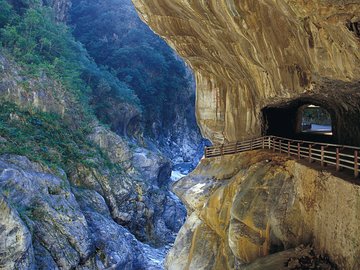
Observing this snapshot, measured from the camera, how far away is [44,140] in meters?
27.0

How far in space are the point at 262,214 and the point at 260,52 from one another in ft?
19.7

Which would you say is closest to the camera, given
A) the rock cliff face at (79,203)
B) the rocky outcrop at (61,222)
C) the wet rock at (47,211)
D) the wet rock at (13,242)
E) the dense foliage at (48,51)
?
the wet rock at (13,242)

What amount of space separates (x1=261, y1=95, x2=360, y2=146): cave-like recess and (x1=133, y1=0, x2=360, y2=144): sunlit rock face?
0.36 feet

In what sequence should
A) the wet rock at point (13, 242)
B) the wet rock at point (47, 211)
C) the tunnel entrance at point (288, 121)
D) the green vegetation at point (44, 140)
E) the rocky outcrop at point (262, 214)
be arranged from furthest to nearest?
the green vegetation at point (44, 140)
the tunnel entrance at point (288, 121)
the wet rock at point (47, 211)
the wet rock at point (13, 242)
the rocky outcrop at point (262, 214)

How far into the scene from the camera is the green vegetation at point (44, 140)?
24250 millimetres

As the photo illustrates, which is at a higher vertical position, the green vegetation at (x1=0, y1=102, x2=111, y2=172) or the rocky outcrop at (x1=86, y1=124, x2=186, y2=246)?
the green vegetation at (x1=0, y1=102, x2=111, y2=172)

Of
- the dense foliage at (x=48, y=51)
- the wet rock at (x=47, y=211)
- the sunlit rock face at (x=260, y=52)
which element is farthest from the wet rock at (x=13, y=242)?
the dense foliage at (x=48, y=51)

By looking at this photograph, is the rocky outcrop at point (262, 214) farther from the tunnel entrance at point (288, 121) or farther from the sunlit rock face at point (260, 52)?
the tunnel entrance at point (288, 121)

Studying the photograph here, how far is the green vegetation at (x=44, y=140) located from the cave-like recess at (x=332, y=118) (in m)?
14.9

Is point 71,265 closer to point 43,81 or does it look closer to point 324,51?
point 324,51

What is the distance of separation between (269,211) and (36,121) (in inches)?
890

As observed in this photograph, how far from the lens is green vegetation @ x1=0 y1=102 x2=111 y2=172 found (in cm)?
2425

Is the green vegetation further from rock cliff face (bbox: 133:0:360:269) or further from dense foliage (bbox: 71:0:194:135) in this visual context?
dense foliage (bbox: 71:0:194:135)

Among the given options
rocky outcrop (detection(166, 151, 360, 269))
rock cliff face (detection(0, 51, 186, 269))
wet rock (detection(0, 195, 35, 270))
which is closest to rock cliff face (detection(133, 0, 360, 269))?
rocky outcrop (detection(166, 151, 360, 269))
